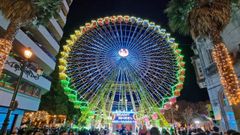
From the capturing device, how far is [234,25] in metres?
18.6

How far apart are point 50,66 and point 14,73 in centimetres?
873

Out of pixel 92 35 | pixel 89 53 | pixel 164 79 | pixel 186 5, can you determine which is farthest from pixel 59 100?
pixel 186 5

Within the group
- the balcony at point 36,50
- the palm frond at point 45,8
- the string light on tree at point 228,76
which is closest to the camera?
the palm frond at point 45,8

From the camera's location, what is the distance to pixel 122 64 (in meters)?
29.2

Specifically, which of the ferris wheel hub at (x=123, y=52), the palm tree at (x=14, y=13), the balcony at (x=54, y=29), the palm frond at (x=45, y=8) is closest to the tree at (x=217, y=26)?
the palm frond at (x=45, y=8)

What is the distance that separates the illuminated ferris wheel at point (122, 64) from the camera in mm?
27234

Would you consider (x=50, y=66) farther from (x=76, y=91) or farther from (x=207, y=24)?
(x=207, y=24)

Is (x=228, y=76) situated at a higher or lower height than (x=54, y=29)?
lower

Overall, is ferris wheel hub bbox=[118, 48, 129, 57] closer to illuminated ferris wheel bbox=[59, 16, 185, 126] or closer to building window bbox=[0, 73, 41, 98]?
illuminated ferris wheel bbox=[59, 16, 185, 126]

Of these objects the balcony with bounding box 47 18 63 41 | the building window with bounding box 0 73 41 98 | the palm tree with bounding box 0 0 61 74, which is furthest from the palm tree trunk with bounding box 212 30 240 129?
the balcony with bounding box 47 18 63 41

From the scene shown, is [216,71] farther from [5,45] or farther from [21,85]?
[21,85]

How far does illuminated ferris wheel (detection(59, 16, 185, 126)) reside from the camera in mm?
27234

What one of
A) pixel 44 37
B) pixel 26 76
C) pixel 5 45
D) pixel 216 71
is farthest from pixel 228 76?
pixel 44 37

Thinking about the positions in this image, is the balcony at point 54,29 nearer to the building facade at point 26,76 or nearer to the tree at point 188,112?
the building facade at point 26,76
